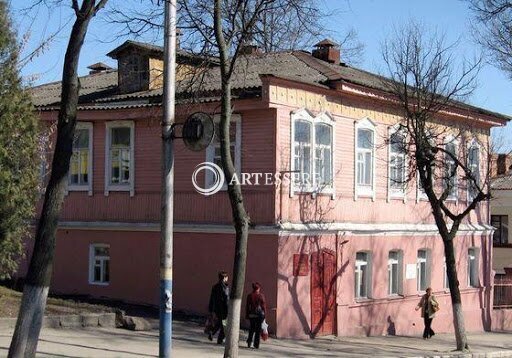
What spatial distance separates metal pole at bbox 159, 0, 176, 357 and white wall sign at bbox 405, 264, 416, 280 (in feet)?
48.2

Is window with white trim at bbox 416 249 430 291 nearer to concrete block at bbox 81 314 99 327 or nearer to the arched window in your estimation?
the arched window

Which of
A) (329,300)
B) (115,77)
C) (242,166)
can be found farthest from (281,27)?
(115,77)

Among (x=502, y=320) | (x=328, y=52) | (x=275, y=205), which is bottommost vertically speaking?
(x=502, y=320)

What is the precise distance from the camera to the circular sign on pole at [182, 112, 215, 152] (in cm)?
1374

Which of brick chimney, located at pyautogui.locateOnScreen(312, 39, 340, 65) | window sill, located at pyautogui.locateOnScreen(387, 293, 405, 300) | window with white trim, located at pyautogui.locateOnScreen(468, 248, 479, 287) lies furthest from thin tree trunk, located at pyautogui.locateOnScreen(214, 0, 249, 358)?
window with white trim, located at pyautogui.locateOnScreen(468, 248, 479, 287)

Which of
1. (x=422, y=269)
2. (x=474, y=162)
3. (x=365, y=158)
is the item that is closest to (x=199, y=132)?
(x=365, y=158)

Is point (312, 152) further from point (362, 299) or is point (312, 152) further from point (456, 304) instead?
point (456, 304)

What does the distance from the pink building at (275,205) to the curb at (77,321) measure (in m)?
3.85

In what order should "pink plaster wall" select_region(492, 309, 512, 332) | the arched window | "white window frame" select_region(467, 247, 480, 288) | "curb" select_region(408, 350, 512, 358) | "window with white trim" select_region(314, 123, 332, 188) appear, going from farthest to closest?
"pink plaster wall" select_region(492, 309, 512, 332) → "white window frame" select_region(467, 247, 480, 288) → the arched window → "window with white trim" select_region(314, 123, 332, 188) → "curb" select_region(408, 350, 512, 358)

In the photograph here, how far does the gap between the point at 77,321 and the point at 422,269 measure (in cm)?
1343

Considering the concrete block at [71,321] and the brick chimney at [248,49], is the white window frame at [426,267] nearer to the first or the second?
the concrete block at [71,321]

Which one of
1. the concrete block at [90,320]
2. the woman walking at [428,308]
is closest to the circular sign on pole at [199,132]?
the concrete block at [90,320]

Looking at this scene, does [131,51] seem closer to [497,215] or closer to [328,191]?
[328,191]

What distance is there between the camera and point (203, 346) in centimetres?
1858
